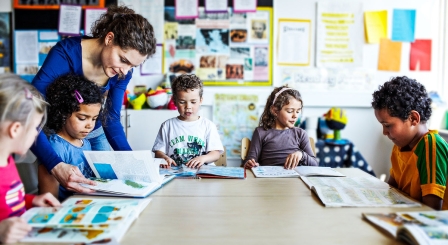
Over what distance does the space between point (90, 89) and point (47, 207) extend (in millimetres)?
645

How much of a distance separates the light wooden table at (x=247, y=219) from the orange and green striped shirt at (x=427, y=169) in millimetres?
128

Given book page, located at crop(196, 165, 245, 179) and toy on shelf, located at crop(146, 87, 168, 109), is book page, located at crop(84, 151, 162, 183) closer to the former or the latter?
book page, located at crop(196, 165, 245, 179)

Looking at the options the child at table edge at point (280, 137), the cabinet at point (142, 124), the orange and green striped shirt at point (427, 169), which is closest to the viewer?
the orange and green striped shirt at point (427, 169)

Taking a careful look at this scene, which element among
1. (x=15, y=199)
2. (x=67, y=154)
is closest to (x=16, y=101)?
(x=15, y=199)

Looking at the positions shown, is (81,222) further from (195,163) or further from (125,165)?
(195,163)

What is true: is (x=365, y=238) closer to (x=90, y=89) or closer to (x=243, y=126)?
(x=90, y=89)

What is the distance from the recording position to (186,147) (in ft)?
6.70

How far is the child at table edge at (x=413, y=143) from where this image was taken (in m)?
1.20

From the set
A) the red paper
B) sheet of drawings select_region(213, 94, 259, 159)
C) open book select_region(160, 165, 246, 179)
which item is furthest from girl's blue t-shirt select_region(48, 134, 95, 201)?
the red paper

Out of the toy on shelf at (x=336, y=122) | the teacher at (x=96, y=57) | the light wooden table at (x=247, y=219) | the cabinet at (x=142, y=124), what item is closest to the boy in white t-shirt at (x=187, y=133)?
the teacher at (x=96, y=57)

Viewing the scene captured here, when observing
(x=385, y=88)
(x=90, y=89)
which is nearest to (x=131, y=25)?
(x=90, y=89)

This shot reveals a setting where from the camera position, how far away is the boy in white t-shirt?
2.03m

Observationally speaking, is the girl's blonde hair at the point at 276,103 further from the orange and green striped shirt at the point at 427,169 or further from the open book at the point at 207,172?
the orange and green striped shirt at the point at 427,169

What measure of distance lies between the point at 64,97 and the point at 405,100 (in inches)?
49.9
